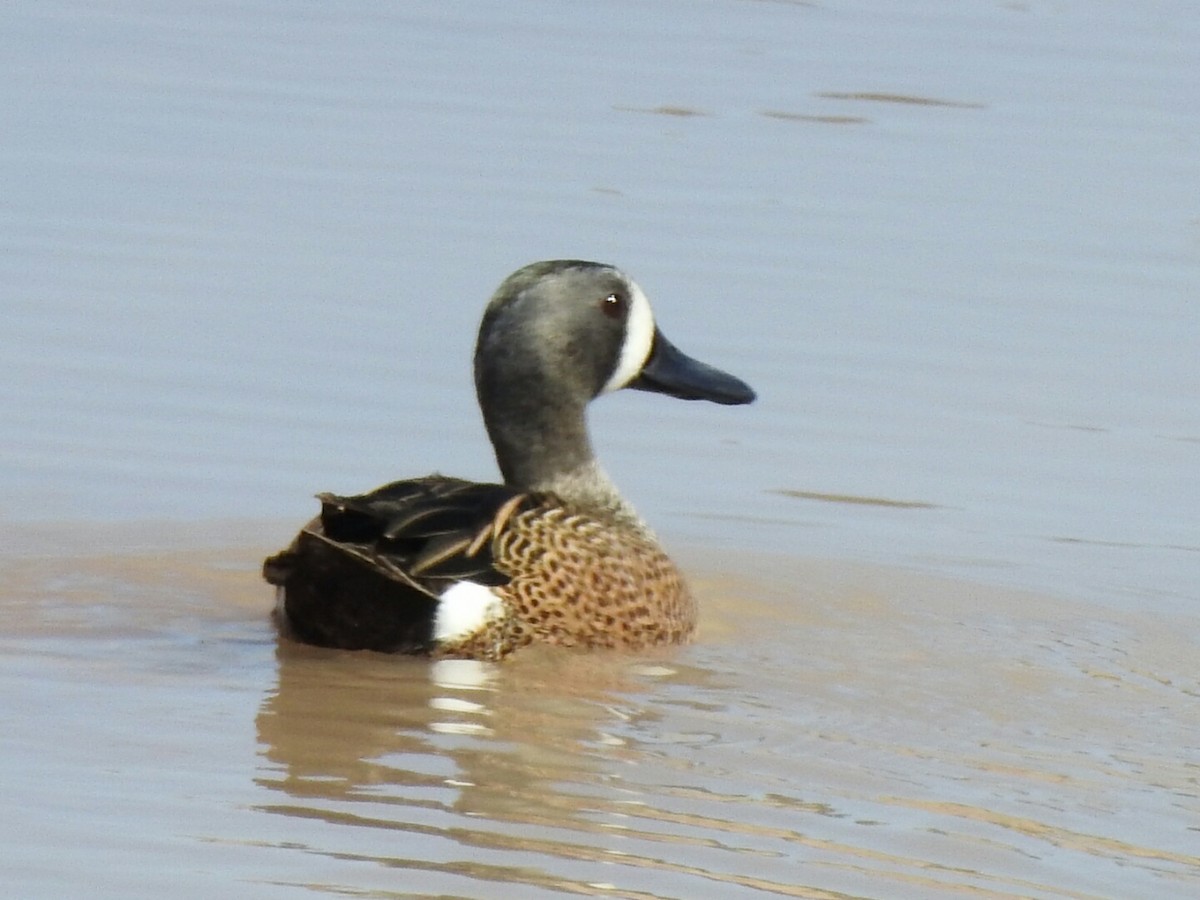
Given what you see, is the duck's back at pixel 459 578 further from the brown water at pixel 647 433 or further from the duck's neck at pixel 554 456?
the duck's neck at pixel 554 456

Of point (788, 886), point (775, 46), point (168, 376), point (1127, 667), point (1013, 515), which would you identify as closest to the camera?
point (788, 886)

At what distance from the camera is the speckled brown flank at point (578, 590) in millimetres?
6727

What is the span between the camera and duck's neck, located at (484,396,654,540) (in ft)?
23.6

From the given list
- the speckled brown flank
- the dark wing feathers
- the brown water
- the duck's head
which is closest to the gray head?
the duck's head

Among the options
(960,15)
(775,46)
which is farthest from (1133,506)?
(960,15)

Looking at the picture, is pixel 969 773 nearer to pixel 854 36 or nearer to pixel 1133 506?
pixel 1133 506

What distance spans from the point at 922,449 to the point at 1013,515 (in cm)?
54

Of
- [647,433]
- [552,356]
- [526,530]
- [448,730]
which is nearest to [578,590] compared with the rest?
[526,530]

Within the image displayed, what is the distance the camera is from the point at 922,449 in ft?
28.2

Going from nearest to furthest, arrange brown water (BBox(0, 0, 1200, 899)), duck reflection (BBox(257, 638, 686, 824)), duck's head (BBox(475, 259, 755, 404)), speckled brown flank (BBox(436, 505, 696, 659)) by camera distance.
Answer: brown water (BBox(0, 0, 1200, 899)) → duck reflection (BBox(257, 638, 686, 824)) → speckled brown flank (BBox(436, 505, 696, 659)) → duck's head (BBox(475, 259, 755, 404))

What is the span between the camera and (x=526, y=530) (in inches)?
268

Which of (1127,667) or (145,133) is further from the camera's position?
(145,133)

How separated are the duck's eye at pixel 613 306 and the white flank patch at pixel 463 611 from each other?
3.25 feet

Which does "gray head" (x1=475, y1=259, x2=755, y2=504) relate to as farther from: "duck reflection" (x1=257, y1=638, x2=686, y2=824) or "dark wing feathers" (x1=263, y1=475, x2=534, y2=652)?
"duck reflection" (x1=257, y1=638, x2=686, y2=824)
